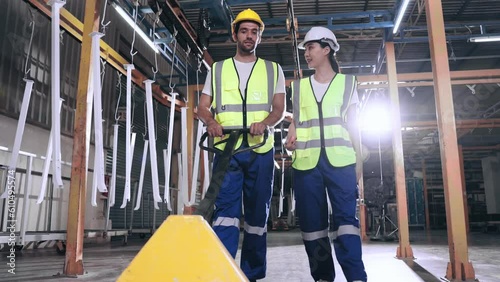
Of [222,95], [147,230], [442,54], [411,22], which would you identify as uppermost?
[411,22]

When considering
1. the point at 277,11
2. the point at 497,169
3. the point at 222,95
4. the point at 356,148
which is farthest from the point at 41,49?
the point at 497,169

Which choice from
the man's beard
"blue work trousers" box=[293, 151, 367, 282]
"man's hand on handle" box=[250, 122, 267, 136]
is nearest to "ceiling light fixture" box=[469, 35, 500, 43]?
"blue work trousers" box=[293, 151, 367, 282]

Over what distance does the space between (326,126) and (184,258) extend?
1.82 metres

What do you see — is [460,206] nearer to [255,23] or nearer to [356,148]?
[356,148]

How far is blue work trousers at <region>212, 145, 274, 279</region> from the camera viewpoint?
261cm

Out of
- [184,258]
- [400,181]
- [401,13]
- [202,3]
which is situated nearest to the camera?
[184,258]

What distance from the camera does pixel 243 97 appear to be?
2.79 metres

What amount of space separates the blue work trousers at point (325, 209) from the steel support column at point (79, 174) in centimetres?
245

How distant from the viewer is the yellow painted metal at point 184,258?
1.36 meters

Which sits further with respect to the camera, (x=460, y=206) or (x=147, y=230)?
(x=147, y=230)

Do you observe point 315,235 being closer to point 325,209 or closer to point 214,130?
point 325,209

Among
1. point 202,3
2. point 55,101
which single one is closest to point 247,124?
point 55,101

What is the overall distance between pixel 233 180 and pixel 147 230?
8673 millimetres

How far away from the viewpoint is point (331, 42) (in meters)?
3.11
